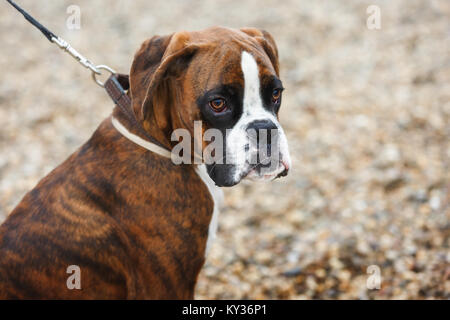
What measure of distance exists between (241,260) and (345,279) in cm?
98

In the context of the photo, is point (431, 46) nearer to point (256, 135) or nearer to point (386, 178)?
point (386, 178)

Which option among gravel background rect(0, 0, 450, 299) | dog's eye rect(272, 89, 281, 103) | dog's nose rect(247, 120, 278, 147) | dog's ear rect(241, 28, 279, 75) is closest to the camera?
dog's nose rect(247, 120, 278, 147)

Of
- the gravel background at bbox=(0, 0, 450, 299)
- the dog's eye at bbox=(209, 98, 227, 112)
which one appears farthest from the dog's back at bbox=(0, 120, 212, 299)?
the gravel background at bbox=(0, 0, 450, 299)

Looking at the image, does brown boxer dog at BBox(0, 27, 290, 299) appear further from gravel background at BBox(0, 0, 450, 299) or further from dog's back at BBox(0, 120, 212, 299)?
gravel background at BBox(0, 0, 450, 299)

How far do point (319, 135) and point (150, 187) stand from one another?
3.80 m

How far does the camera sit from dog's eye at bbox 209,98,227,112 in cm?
234

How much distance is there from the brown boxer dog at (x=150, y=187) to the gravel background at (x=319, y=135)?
1.61 m

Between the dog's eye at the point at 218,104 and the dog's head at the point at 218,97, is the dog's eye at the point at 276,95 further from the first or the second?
the dog's eye at the point at 218,104

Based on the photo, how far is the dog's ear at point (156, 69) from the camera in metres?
2.41

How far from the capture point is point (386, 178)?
16.4 ft

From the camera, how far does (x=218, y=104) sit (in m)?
2.35

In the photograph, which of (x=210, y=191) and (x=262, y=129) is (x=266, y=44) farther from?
(x=210, y=191)

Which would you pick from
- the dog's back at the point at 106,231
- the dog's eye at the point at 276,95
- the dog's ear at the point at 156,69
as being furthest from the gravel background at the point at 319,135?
the dog's ear at the point at 156,69

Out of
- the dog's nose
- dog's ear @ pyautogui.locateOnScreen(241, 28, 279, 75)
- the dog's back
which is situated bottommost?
the dog's back
